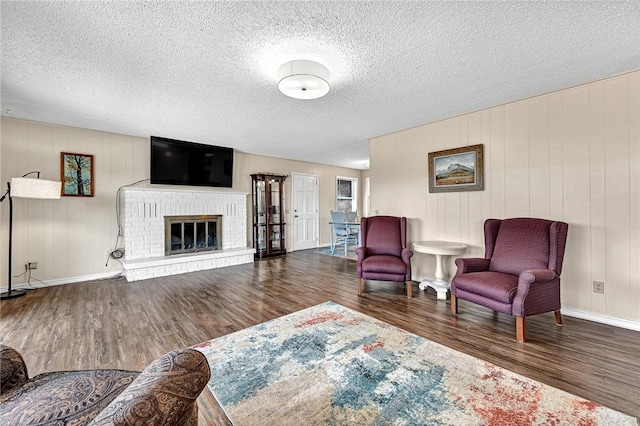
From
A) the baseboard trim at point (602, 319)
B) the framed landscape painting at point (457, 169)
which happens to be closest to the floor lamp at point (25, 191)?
the framed landscape painting at point (457, 169)

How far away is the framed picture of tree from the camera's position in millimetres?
4039

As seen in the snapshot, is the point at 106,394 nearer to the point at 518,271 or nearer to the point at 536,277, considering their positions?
the point at 536,277

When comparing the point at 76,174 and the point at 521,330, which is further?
the point at 76,174

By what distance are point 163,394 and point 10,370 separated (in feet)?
2.64

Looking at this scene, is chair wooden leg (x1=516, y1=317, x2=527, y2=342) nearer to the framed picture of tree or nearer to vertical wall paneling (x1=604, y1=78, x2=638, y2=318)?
vertical wall paneling (x1=604, y1=78, x2=638, y2=318)

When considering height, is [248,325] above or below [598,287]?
below

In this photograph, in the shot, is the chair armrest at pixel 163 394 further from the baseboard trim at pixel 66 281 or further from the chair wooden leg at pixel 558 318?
the baseboard trim at pixel 66 281

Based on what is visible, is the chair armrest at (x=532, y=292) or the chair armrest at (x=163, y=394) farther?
the chair armrest at (x=532, y=292)

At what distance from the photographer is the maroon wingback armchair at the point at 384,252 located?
3.38 m

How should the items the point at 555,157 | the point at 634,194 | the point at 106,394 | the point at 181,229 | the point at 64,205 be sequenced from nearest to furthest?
the point at 106,394 → the point at 634,194 → the point at 555,157 → the point at 64,205 → the point at 181,229

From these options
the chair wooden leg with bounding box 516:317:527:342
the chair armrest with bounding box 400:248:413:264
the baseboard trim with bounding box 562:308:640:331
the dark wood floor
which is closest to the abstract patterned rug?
the dark wood floor

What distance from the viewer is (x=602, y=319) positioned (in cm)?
265

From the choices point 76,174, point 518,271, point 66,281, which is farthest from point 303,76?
point 66,281

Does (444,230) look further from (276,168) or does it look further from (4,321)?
(4,321)
